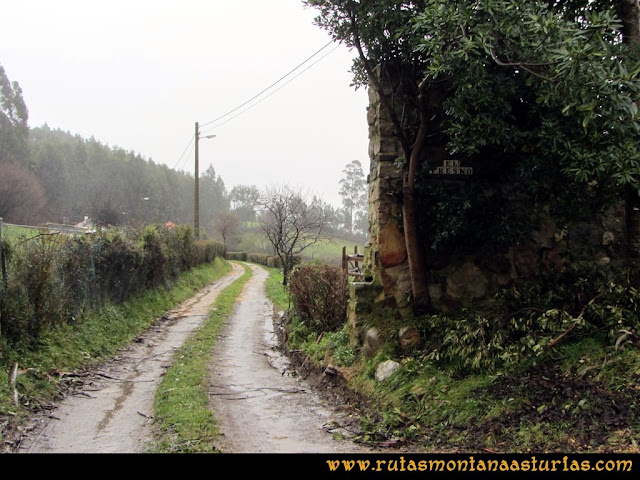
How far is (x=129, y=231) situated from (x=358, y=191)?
66.8m

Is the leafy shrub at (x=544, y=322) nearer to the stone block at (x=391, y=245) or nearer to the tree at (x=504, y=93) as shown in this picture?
the tree at (x=504, y=93)

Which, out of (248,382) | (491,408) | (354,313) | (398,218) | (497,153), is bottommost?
(248,382)

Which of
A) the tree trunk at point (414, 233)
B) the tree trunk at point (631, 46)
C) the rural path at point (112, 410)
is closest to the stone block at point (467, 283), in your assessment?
the tree trunk at point (414, 233)

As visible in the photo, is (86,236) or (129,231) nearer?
(86,236)

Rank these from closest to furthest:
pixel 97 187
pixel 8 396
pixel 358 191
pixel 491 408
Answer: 1. pixel 491 408
2. pixel 8 396
3. pixel 97 187
4. pixel 358 191

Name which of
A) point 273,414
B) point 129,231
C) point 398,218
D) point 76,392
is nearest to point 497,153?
point 398,218

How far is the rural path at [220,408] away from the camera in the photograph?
577cm

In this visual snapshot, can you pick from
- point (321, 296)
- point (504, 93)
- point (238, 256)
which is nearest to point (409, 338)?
point (504, 93)

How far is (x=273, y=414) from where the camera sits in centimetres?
707

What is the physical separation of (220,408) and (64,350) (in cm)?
414

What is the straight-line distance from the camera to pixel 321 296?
37.3 feet

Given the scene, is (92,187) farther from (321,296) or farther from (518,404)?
(518,404)

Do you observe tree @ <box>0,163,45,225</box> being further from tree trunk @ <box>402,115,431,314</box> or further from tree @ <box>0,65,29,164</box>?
tree trunk @ <box>402,115,431,314</box>
